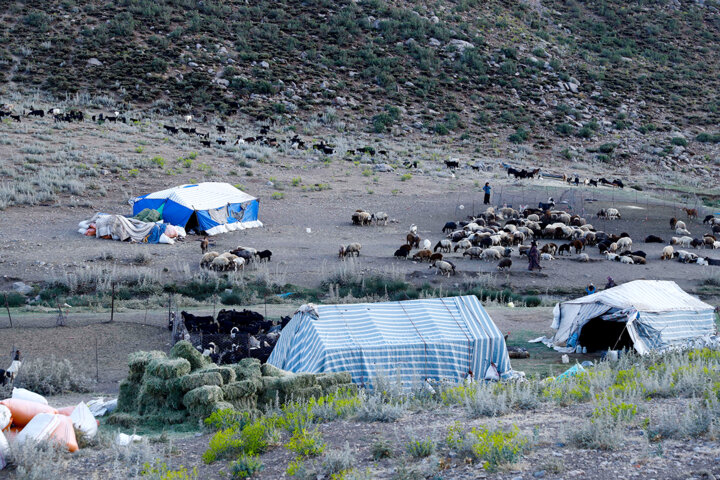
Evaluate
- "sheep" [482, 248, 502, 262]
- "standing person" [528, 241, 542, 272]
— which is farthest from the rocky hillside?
"standing person" [528, 241, 542, 272]

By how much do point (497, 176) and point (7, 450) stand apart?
134 ft

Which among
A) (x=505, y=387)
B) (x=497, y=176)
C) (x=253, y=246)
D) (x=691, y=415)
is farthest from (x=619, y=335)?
(x=497, y=176)

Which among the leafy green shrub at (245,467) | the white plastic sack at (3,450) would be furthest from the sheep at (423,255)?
the white plastic sack at (3,450)

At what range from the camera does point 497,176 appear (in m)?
47.2

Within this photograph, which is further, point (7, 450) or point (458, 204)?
point (458, 204)

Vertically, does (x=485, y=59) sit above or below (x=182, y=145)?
above

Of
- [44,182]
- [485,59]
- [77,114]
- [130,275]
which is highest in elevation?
[485,59]

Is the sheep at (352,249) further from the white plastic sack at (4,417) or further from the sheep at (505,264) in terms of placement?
the white plastic sack at (4,417)

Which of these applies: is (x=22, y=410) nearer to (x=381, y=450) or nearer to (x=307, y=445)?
(x=307, y=445)

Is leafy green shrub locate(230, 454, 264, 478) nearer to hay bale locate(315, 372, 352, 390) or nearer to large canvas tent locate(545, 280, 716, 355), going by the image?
hay bale locate(315, 372, 352, 390)

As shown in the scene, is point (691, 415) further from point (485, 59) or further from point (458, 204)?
point (485, 59)

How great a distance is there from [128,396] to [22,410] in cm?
213

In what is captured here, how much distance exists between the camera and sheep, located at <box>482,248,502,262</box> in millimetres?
29047

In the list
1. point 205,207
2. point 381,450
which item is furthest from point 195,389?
point 205,207
